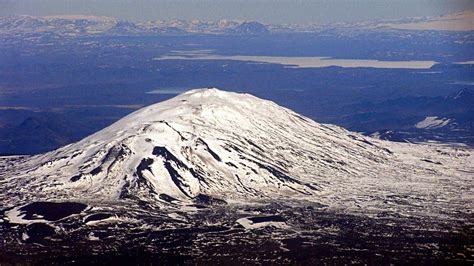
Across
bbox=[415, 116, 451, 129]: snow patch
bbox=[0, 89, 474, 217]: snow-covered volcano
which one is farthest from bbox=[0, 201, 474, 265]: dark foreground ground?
bbox=[415, 116, 451, 129]: snow patch

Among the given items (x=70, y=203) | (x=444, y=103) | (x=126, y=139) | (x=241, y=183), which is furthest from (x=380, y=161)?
(x=444, y=103)

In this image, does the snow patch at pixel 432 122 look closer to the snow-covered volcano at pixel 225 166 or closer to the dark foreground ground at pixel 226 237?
the snow-covered volcano at pixel 225 166

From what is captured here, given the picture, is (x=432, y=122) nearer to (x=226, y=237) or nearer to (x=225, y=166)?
(x=225, y=166)

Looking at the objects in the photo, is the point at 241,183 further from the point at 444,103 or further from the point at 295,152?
the point at 444,103

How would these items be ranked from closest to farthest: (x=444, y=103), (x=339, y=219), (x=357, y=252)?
1. (x=357, y=252)
2. (x=339, y=219)
3. (x=444, y=103)

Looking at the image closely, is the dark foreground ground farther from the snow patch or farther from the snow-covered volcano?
the snow patch

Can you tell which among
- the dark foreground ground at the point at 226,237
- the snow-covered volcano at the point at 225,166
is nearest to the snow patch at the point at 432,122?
the snow-covered volcano at the point at 225,166

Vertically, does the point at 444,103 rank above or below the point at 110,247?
below
